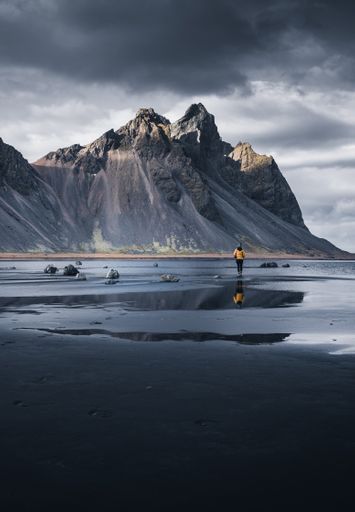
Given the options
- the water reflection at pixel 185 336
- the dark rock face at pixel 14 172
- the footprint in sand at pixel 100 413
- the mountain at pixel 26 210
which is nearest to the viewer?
the footprint in sand at pixel 100 413

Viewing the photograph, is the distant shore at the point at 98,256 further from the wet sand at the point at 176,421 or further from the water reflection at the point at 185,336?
the wet sand at the point at 176,421

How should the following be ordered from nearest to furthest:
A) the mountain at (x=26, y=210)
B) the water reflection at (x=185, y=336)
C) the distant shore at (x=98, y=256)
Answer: the water reflection at (x=185, y=336) < the distant shore at (x=98, y=256) < the mountain at (x=26, y=210)

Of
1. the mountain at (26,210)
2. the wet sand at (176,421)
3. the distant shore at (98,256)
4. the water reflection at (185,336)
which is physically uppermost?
the mountain at (26,210)

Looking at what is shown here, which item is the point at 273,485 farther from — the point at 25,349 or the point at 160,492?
the point at 25,349

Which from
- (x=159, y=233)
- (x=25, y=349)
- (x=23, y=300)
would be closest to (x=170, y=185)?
(x=159, y=233)

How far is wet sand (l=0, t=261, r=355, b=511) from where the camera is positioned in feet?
13.3

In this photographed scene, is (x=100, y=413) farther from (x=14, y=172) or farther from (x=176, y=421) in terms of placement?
(x=14, y=172)

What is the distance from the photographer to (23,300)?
22484 millimetres

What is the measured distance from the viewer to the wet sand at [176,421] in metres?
4.06

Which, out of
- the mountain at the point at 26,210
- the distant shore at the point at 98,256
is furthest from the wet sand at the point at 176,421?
the mountain at the point at 26,210

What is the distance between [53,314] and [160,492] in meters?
13.5

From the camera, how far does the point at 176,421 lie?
568 centimetres

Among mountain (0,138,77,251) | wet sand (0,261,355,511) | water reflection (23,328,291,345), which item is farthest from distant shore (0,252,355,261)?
wet sand (0,261,355,511)

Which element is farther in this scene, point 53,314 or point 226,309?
point 226,309
